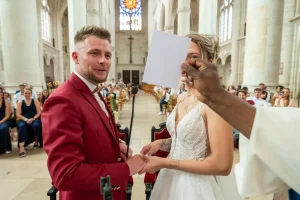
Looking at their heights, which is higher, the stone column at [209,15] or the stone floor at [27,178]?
the stone column at [209,15]

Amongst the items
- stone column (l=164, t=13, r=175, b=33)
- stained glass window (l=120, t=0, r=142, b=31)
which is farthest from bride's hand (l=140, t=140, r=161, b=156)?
stained glass window (l=120, t=0, r=142, b=31)

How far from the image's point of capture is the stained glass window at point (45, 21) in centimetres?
1986

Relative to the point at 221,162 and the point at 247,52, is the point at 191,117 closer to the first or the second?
the point at 221,162

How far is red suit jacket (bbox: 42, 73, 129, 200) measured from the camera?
917 millimetres

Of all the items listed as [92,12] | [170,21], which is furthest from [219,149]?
[170,21]

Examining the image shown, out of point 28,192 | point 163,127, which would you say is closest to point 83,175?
point 163,127

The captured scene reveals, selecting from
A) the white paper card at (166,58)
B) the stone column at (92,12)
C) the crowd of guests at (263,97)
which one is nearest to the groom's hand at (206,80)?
the white paper card at (166,58)

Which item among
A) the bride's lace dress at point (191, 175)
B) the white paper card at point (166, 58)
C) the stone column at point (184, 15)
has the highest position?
the stone column at point (184, 15)

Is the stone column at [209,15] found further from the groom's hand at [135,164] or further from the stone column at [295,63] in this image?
the groom's hand at [135,164]

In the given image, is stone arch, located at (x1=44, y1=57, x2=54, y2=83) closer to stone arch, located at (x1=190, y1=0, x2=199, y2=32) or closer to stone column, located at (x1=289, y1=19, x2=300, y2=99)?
stone arch, located at (x1=190, y1=0, x2=199, y2=32)

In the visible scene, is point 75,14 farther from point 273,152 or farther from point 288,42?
point 273,152

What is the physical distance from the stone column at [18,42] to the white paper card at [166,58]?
6474 millimetres

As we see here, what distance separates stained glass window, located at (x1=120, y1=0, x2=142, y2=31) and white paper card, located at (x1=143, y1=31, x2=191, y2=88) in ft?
114

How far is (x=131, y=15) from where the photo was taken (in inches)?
1312
